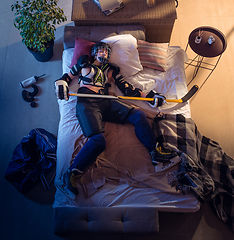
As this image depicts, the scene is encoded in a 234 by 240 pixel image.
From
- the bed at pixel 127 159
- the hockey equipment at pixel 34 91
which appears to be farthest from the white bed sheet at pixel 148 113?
the hockey equipment at pixel 34 91

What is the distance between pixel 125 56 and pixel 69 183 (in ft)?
4.76

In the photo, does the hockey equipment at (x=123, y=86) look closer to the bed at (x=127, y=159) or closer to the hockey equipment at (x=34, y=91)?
the bed at (x=127, y=159)

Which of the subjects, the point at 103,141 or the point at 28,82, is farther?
the point at 28,82

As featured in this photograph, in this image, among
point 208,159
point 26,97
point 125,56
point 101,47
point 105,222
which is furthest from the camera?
point 26,97

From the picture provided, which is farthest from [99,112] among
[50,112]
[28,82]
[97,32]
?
[28,82]

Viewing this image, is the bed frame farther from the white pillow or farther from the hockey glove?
the white pillow

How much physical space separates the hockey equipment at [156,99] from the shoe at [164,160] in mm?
508

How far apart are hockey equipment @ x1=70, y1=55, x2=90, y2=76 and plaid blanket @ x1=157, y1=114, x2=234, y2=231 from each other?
0.96 meters

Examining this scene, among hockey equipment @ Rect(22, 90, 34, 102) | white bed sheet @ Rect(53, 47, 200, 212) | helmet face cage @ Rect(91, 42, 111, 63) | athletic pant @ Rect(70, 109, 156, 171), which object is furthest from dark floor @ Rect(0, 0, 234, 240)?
helmet face cage @ Rect(91, 42, 111, 63)

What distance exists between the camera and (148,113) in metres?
2.12

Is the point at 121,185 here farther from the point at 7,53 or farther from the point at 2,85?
the point at 7,53

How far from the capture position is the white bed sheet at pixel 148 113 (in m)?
1.66

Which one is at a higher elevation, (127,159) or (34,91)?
(34,91)

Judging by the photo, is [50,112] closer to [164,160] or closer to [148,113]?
[148,113]
